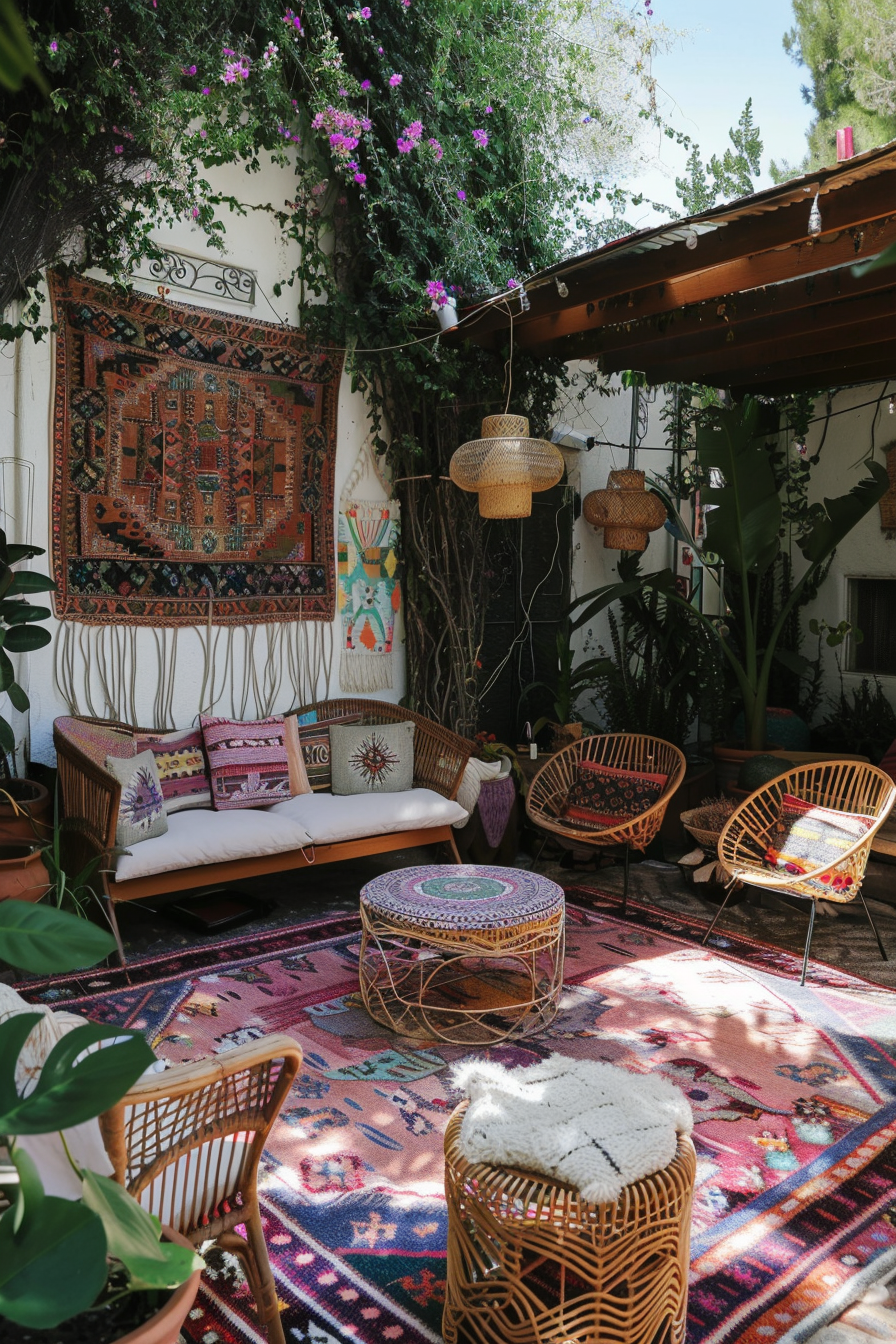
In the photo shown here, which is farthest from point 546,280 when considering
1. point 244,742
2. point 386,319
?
point 244,742

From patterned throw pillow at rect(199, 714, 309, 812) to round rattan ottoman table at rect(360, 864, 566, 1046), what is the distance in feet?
3.69

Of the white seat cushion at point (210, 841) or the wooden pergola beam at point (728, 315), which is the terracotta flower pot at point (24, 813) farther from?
the wooden pergola beam at point (728, 315)

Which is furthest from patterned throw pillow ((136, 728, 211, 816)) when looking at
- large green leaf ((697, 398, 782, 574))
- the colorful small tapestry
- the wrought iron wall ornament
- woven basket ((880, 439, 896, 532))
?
woven basket ((880, 439, 896, 532))

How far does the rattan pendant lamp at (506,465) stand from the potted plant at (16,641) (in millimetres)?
2085

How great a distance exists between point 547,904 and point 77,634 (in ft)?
8.45

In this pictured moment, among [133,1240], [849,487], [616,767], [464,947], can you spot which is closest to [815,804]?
[616,767]

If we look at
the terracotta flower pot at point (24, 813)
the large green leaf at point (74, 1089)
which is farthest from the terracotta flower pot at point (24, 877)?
the large green leaf at point (74, 1089)

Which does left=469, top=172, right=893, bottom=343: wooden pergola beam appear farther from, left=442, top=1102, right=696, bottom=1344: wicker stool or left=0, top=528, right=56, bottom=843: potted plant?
left=442, top=1102, right=696, bottom=1344: wicker stool

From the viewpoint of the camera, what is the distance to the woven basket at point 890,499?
23.7 ft

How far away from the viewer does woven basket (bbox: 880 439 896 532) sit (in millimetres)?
7234

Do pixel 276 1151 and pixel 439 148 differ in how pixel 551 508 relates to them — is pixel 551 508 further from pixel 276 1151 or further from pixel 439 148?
pixel 276 1151

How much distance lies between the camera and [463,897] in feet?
12.2

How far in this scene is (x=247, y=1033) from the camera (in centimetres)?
353

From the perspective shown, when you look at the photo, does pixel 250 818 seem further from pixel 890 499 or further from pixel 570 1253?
pixel 890 499
